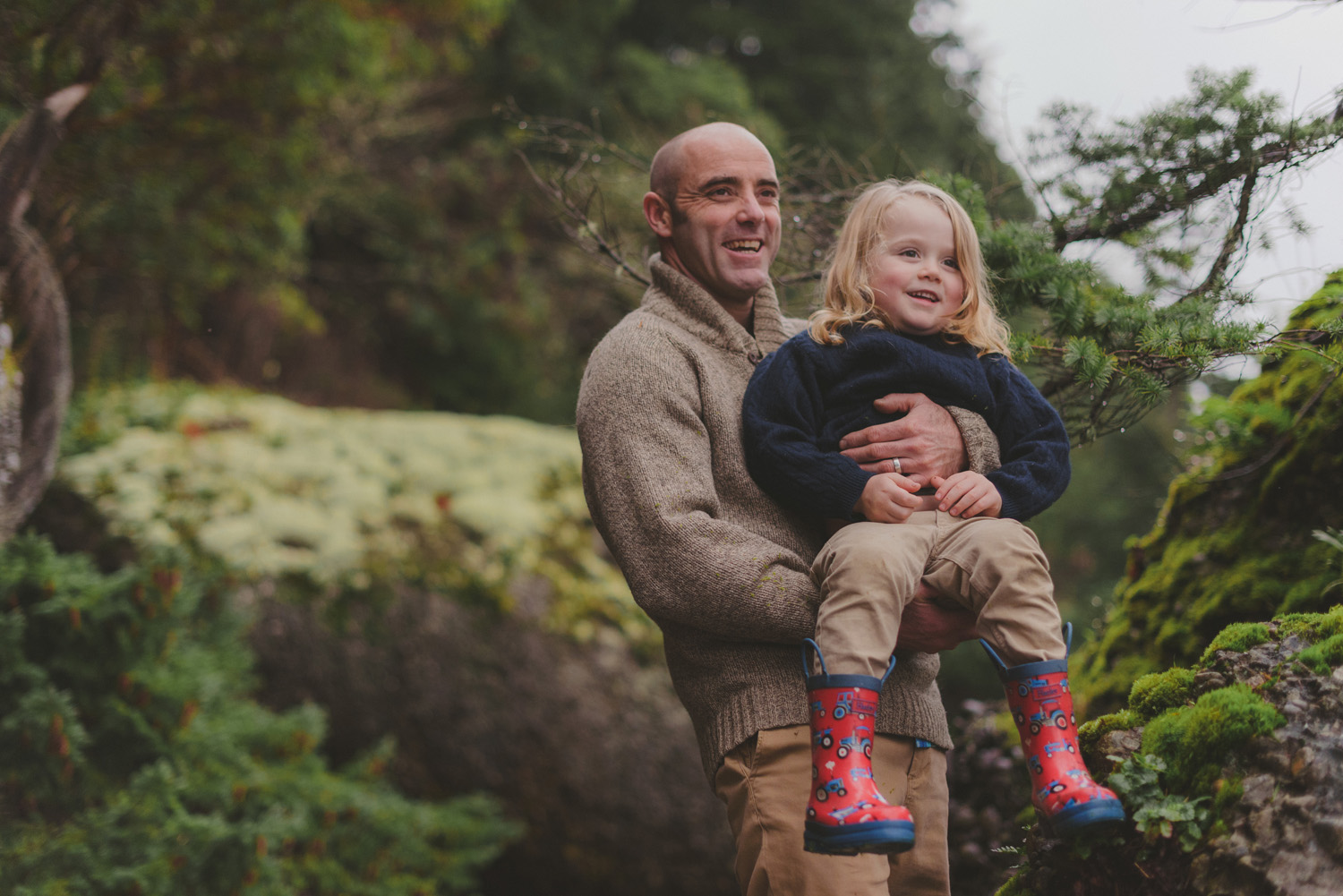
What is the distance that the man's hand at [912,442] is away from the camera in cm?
215

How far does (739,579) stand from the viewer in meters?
2.09

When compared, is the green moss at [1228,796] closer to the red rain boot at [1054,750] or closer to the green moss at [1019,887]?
the red rain boot at [1054,750]

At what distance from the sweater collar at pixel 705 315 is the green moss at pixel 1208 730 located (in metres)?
1.28

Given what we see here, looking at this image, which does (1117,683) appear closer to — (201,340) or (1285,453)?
(1285,453)

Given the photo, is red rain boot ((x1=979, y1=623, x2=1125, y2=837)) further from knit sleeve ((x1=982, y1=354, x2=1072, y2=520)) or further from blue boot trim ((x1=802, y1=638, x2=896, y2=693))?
knit sleeve ((x1=982, y1=354, x2=1072, y2=520))

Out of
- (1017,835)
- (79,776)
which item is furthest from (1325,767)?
(79,776)

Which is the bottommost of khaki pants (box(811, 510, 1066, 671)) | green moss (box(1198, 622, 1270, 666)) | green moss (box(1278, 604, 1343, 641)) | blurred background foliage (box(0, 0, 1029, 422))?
green moss (box(1198, 622, 1270, 666))

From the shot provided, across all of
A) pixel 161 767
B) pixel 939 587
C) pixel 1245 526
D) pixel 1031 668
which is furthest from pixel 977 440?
pixel 161 767

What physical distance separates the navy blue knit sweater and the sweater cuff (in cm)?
3

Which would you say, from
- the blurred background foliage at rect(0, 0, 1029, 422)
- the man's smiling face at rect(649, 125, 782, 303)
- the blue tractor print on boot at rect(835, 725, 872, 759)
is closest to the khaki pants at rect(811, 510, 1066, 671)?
the blue tractor print on boot at rect(835, 725, 872, 759)

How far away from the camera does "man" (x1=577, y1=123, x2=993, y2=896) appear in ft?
6.89

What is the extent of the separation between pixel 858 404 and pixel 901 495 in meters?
0.28

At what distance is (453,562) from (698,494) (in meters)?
4.27

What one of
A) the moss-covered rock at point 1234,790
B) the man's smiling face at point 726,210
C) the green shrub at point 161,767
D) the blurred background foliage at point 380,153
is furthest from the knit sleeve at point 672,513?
the green shrub at point 161,767
